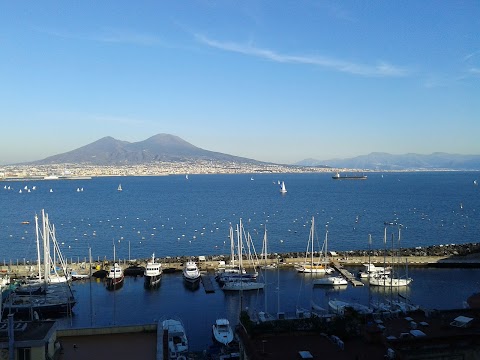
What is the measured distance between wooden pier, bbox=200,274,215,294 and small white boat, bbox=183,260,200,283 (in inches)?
20.8

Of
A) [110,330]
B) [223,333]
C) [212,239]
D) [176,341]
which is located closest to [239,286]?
[223,333]

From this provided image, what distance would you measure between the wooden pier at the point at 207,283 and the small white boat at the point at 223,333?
6260mm

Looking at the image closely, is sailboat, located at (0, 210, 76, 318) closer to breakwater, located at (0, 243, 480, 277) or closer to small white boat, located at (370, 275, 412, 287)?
breakwater, located at (0, 243, 480, 277)

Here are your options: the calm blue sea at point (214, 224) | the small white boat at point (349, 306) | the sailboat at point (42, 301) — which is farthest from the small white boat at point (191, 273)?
the calm blue sea at point (214, 224)

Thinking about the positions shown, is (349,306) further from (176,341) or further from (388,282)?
(388,282)

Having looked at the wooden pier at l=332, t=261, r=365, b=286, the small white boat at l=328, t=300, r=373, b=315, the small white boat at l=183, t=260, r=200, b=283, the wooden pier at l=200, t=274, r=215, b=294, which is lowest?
the wooden pier at l=200, t=274, r=215, b=294

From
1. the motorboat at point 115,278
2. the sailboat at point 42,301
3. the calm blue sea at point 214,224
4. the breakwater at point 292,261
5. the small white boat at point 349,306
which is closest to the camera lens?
the small white boat at point 349,306

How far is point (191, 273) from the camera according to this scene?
24641mm

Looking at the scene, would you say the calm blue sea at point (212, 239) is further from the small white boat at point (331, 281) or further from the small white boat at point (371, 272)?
the small white boat at point (371, 272)

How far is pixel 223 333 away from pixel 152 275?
360 inches

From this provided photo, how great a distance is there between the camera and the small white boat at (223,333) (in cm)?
1623

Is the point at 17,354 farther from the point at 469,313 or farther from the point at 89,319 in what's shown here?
the point at 89,319

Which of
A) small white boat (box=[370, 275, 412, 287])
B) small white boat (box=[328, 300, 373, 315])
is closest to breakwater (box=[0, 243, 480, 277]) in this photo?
small white boat (box=[370, 275, 412, 287])

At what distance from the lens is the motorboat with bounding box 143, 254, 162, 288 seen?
965 inches
